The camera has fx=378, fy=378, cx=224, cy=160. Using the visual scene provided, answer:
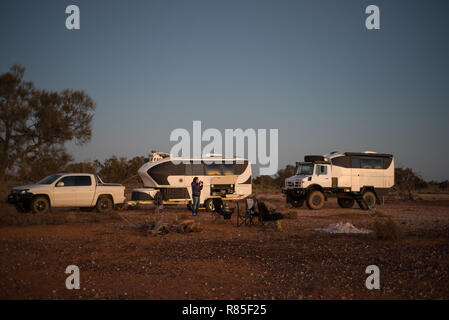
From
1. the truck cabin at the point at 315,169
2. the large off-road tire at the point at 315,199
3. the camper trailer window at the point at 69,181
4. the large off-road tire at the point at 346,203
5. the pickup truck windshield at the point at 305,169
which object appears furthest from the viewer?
the large off-road tire at the point at 346,203

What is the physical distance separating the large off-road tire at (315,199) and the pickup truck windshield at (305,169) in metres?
1.04

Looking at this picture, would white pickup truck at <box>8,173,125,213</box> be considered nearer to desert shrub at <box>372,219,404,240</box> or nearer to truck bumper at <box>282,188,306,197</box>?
truck bumper at <box>282,188,306,197</box>

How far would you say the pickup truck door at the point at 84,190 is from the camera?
50.3 ft

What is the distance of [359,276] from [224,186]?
1335cm

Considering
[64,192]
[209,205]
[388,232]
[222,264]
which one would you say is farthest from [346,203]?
[222,264]

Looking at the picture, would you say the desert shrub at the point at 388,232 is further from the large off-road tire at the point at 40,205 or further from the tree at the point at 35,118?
the tree at the point at 35,118

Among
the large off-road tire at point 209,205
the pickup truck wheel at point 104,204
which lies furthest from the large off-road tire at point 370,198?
the pickup truck wheel at point 104,204

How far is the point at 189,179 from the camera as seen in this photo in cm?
1811

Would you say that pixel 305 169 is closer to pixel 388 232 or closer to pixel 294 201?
pixel 294 201

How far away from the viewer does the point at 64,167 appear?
2447 cm

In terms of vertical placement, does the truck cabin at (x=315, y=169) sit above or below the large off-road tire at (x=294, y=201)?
above

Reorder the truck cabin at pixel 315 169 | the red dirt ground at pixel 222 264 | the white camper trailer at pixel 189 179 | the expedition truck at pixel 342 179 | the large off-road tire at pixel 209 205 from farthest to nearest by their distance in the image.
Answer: the truck cabin at pixel 315 169 < the expedition truck at pixel 342 179 < the large off-road tire at pixel 209 205 < the white camper trailer at pixel 189 179 < the red dirt ground at pixel 222 264

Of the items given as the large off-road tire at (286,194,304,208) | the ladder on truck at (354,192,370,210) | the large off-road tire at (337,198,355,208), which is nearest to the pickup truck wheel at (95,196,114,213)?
the large off-road tire at (286,194,304,208)

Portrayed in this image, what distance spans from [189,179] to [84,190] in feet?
15.9
